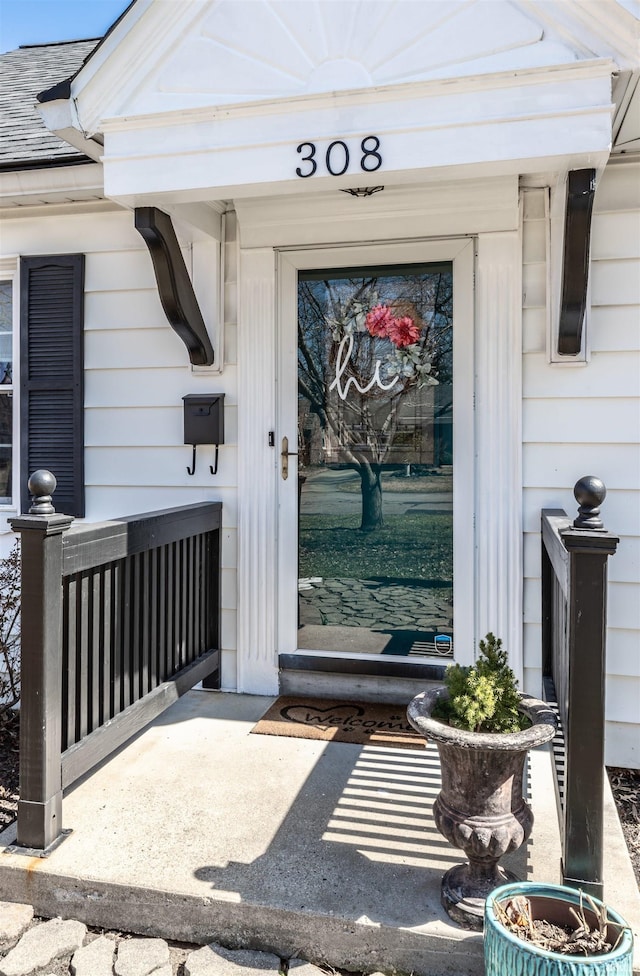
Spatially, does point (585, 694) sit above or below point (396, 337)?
below

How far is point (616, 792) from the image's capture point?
8.71 feet

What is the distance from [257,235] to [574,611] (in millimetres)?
2279

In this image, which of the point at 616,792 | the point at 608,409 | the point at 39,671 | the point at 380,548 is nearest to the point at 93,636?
the point at 39,671

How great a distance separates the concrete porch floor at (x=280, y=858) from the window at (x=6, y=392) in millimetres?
1689

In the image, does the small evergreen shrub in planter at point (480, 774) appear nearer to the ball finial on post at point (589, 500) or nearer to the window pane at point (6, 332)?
the ball finial on post at point (589, 500)

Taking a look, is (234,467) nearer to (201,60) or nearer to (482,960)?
(201,60)

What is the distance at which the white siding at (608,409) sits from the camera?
2.79 m

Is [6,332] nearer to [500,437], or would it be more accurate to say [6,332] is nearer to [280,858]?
[500,437]

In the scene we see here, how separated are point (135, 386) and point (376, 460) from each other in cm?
124

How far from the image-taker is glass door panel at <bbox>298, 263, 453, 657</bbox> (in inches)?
121

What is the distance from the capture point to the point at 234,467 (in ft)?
10.7

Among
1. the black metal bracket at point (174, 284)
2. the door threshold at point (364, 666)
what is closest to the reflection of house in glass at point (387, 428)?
the black metal bracket at point (174, 284)

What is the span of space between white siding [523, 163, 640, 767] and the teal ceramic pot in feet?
4.86

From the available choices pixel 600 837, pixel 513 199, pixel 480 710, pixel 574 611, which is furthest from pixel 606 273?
pixel 600 837
